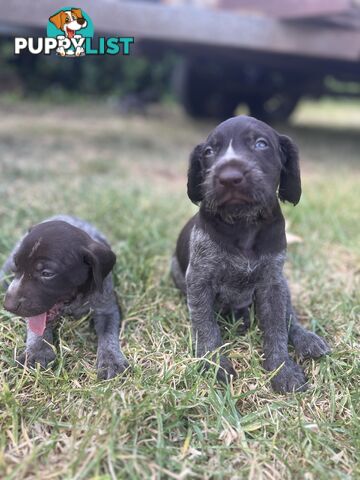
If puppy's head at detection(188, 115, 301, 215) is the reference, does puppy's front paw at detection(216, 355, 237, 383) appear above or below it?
below

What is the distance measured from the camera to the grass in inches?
106

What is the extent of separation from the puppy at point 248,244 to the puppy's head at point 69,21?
4942 mm

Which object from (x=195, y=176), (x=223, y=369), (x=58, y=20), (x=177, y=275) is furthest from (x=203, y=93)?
(x=223, y=369)

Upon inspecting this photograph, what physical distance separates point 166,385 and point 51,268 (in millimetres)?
1105

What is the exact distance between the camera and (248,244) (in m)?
3.59

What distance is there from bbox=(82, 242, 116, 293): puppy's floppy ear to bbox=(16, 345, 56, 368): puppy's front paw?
0.54 m

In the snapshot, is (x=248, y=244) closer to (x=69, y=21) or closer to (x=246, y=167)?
(x=246, y=167)

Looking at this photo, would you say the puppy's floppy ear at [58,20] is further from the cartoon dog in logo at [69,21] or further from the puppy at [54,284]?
the puppy at [54,284]

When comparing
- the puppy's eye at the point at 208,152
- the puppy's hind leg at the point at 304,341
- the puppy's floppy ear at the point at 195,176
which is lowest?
the puppy's hind leg at the point at 304,341

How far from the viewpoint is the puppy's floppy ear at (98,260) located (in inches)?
145

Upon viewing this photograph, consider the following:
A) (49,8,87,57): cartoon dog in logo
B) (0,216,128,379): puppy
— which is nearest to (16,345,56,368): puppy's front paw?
(0,216,128,379): puppy

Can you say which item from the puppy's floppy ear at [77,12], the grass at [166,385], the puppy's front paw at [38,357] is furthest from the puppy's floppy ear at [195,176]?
the puppy's floppy ear at [77,12]

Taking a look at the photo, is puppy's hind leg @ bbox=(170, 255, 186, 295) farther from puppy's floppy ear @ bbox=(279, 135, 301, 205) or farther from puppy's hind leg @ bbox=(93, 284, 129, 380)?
puppy's floppy ear @ bbox=(279, 135, 301, 205)

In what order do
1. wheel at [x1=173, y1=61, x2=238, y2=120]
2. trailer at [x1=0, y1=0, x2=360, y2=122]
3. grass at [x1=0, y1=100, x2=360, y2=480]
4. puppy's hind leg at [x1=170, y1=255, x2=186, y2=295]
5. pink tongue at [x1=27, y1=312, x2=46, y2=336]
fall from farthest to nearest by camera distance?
wheel at [x1=173, y1=61, x2=238, y2=120] → trailer at [x1=0, y1=0, x2=360, y2=122] → puppy's hind leg at [x1=170, y1=255, x2=186, y2=295] → pink tongue at [x1=27, y1=312, x2=46, y2=336] → grass at [x1=0, y1=100, x2=360, y2=480]
